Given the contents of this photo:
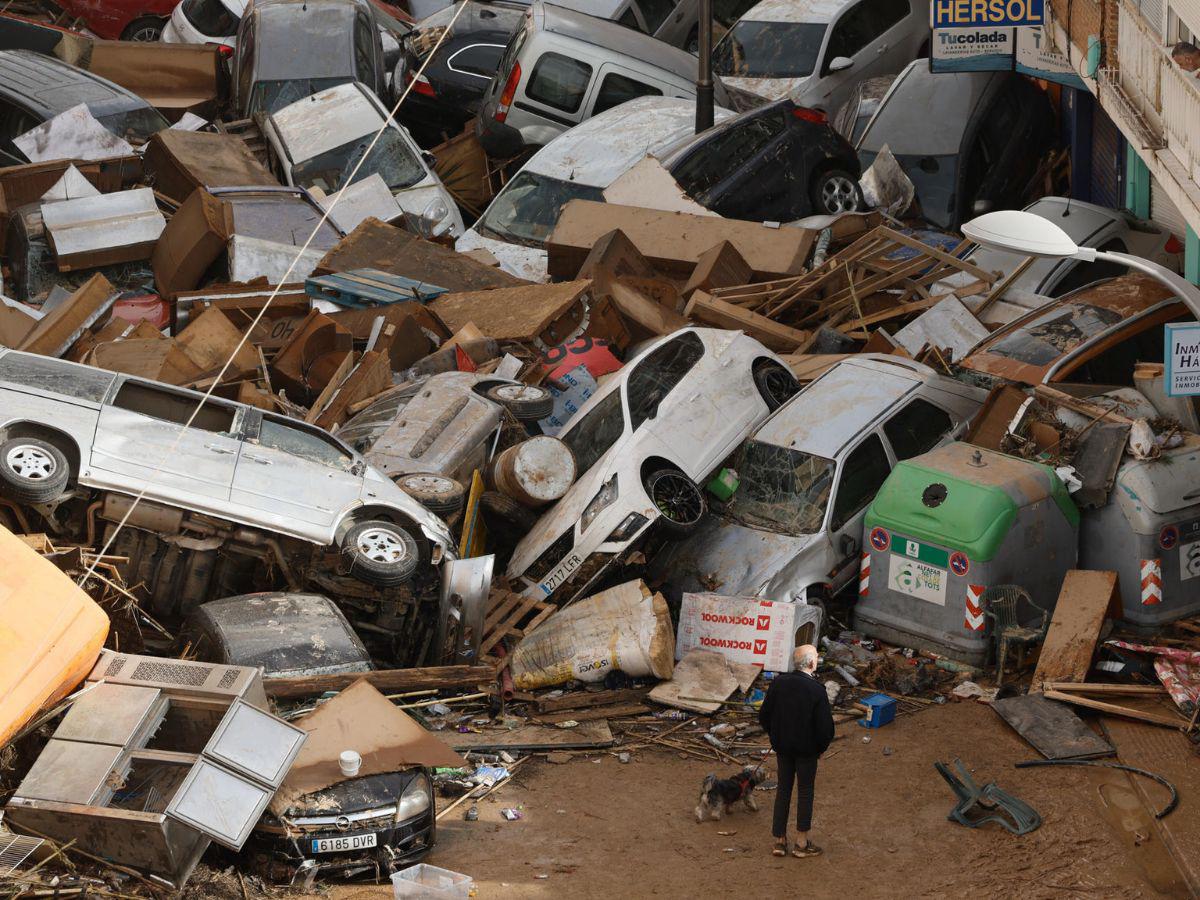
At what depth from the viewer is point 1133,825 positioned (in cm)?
829

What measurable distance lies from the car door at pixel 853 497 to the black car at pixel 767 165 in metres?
5.94

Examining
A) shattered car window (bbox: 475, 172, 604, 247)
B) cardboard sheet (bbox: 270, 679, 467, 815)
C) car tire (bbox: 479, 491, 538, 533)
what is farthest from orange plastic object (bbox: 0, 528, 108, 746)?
shattered car window (bbox: 475, 172, 604, 247)

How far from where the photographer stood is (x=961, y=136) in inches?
715

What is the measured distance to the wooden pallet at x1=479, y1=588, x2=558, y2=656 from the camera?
35.7 feet

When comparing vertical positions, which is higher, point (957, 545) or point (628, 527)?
point (957, 545)

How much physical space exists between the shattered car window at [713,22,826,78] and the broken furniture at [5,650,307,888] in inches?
556

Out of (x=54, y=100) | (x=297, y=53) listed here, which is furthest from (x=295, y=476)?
(x=297, y=53)

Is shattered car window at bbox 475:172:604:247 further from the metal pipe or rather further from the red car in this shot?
the red car

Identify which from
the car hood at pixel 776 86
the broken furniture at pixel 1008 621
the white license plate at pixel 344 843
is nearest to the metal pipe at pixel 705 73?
the car hood at pixel 776 86

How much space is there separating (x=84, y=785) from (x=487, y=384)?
580cm

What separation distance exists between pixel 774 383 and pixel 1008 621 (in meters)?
2.97

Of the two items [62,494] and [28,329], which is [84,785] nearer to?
[62,494]

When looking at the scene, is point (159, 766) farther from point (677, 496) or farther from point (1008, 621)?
point (1008, 621)

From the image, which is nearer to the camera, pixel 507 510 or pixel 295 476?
pixel 295 476
